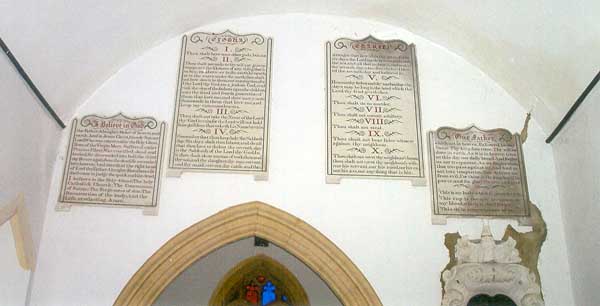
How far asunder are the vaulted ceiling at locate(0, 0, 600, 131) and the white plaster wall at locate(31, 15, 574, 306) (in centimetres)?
15

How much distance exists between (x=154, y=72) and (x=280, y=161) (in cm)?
125

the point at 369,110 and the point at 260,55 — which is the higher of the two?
the point at 260,55

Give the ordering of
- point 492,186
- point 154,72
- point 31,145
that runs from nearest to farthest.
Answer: point 31,145, point 492,186, point 154,72

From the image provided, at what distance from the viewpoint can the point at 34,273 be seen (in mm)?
4566

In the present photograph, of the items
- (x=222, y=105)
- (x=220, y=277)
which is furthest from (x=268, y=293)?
(x=222, y=105)

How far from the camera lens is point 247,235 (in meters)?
4.79

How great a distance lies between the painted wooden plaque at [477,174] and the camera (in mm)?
4828

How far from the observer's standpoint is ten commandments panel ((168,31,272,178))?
4926mm

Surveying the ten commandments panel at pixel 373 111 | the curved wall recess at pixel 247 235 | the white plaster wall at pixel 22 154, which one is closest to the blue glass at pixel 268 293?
the curved wall recess at pixel 247 235

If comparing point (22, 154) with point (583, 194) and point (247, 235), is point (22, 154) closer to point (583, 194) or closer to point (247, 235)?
point (247, 235)

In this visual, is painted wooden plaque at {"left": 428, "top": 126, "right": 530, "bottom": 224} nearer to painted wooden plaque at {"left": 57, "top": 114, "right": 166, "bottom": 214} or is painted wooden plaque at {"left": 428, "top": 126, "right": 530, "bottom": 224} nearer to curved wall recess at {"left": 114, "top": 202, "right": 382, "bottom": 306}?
curved wall recess at {"left": 114, "top": 202, "right": 382, "bottom": 306}

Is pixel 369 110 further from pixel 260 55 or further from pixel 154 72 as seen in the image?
pixel 154 72

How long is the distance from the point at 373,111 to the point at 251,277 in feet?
10.7

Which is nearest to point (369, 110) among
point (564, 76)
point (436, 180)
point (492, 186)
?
point (436, 180)
